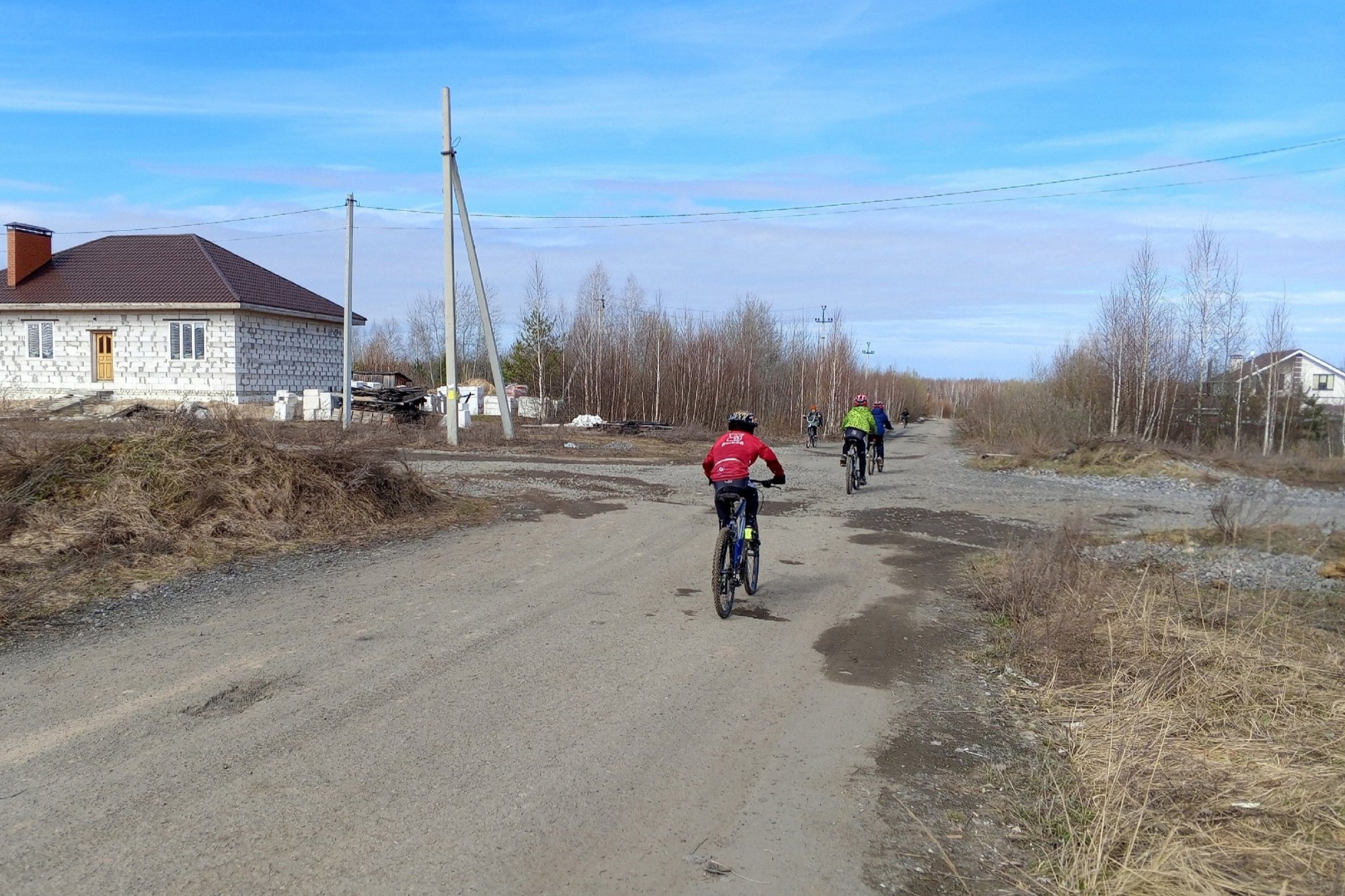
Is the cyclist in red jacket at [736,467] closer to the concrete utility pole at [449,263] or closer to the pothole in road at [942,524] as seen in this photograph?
the pothole in road at [942,524]

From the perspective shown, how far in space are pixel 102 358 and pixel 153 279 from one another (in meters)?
3.38

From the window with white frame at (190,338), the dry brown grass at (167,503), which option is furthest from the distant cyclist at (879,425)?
the window with white frame at (190,338)

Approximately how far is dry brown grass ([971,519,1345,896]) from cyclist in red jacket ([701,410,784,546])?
251 cm

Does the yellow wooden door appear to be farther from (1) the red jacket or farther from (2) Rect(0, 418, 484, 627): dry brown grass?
(1) the red jacket

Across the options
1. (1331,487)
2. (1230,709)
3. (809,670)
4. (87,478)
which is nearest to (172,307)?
(87,478)

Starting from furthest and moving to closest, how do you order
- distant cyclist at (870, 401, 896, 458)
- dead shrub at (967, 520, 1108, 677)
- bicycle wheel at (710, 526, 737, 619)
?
distant cyclist at (870, 401, 896, 458)
bicycle wheel at (710, 526, 737, 619)
dead shrub at (967, 520, 1108, 677)

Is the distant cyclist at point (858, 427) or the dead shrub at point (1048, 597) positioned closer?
the dead shrub at point (1048, 597)

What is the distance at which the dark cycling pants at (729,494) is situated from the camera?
845 centimetres

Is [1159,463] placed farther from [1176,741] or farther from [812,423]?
[1176,741]

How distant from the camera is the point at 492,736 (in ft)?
16.8

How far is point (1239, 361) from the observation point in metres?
35.8

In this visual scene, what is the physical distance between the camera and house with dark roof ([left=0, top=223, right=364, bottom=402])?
33562 millimetres

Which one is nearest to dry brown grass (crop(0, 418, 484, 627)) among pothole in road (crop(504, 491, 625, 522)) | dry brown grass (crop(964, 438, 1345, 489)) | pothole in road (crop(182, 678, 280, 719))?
pothole in road (crop(504, 491, 625, 522))

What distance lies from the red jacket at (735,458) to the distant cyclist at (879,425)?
10.6 m
